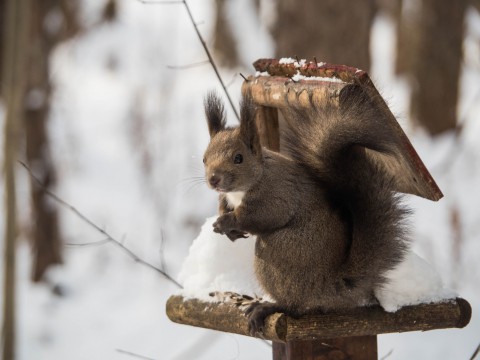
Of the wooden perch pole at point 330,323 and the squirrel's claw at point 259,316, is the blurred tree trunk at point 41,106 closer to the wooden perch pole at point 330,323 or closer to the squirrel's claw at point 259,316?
the wooden perch pole at point 330,323

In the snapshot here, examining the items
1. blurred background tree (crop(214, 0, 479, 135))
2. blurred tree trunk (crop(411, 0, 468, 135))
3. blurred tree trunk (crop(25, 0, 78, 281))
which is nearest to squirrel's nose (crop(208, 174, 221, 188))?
blurred background tree (crop(214, 0, 479, 135))

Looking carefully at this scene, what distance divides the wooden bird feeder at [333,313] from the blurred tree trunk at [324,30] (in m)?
2.08

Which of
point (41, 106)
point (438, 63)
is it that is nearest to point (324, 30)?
point (41, 106)

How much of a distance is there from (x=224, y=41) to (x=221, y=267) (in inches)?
377

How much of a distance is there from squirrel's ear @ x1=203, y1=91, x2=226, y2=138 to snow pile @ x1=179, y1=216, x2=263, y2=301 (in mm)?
292

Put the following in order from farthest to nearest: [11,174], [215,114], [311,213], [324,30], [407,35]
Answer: [407,35], [324,30], [11,174], [215,114], [311,213]

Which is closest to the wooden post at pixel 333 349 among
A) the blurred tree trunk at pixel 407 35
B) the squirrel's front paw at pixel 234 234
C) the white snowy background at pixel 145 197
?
the squirrel's front paw at pixel 234 234

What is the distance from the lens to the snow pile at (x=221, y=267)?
6.95ft

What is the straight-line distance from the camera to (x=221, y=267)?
A: 2.14 m

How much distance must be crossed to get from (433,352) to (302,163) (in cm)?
210

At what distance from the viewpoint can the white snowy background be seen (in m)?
4.91

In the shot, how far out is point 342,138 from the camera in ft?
6.02

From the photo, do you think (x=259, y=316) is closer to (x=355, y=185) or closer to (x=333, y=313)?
(x=333, y=313)

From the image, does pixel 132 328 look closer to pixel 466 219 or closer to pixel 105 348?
pixel 105 348
